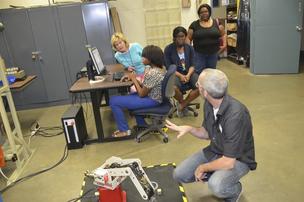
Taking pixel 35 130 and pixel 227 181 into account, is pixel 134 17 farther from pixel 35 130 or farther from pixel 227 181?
Answer: pixel 227 181

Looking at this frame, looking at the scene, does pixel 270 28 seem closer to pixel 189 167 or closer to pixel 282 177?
pixel 282 177

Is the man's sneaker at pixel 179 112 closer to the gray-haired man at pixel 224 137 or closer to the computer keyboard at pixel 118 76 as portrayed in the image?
the computer keyboard at pixel 118 76

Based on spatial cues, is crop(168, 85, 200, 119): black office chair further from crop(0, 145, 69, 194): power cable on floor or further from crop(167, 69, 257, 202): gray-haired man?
crop(167, 69, 257, 202): gray-haired man

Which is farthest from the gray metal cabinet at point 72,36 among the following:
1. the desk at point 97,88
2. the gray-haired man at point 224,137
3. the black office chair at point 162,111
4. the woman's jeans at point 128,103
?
the gray-haired man at point 224,137

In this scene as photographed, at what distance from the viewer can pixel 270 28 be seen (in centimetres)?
530

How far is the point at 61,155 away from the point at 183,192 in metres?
1.63

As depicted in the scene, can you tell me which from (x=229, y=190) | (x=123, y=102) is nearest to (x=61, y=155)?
(x=123, y=102)

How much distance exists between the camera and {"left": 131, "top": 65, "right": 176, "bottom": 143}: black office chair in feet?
9.91

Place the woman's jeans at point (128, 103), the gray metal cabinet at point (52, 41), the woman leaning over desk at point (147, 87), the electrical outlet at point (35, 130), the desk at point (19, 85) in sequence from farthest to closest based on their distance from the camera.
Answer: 1. the gray metal cabinet at point (52, 41)
2. the electrical outlet at point (35, 130)
3. the desk at point (19, 85)
4. the woman's jeans at point (128, 103)
5. the woman leaning over desk at point (147, 87)

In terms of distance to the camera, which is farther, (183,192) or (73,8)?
(73,8)

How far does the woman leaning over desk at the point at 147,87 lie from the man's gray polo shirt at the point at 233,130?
3.62 ft

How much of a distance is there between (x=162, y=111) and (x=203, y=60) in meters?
1.38

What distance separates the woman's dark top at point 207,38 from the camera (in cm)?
398

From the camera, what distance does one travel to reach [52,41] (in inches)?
187
